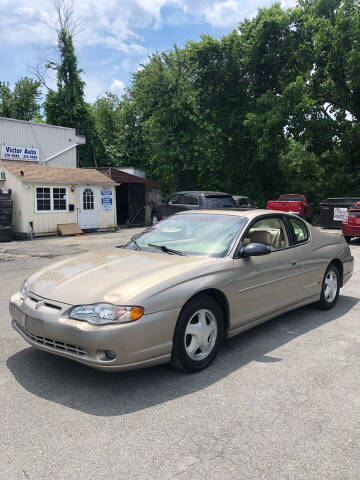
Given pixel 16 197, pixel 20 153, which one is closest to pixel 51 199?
pixel 16 197

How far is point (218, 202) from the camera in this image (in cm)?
1634

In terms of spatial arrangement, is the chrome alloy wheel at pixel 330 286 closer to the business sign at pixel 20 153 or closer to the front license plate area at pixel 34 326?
the front license plate area at pixel 34 326

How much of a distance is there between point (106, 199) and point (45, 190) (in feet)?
11.6

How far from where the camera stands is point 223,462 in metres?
2.46

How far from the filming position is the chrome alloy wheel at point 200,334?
3.69m

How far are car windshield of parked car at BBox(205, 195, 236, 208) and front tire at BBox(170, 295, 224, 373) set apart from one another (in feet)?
40.1

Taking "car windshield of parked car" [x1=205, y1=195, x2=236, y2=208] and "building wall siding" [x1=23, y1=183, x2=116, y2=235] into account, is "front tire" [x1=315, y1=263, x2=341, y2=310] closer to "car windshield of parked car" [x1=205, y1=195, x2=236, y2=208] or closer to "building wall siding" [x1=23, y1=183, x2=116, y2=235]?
"car windshield of parked car" [x1=205, y1=195, x2=236, y2=208]

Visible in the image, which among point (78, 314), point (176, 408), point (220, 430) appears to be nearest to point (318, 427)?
point (220, 430)

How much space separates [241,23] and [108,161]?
1846 centimetres

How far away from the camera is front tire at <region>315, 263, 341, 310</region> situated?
5770mm

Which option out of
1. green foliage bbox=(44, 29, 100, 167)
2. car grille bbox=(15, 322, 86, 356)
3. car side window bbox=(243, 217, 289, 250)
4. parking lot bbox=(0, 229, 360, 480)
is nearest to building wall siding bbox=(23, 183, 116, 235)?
parking lot bbox=(0, 229, 360, 480)

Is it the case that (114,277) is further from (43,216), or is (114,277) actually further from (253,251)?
(43,216)

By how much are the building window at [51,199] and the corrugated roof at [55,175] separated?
48 centimetres

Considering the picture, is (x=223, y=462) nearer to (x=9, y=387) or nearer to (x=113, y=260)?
(x=9, y=387)
